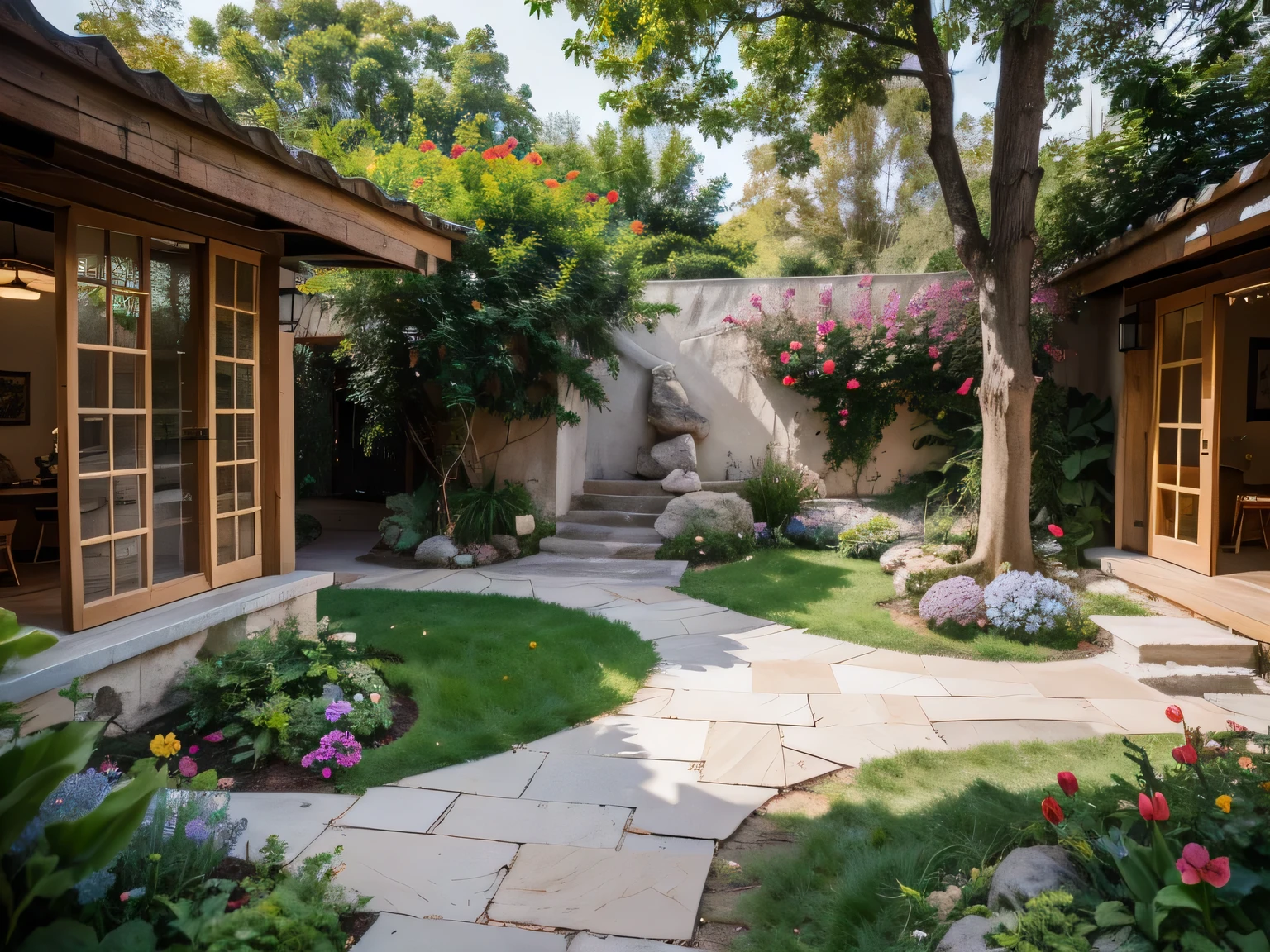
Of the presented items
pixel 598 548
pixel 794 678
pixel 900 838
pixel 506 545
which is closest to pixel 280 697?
pixel 900 838

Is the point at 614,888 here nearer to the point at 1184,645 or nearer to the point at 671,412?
the point at 1184,645

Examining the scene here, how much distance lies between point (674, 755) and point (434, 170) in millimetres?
6259

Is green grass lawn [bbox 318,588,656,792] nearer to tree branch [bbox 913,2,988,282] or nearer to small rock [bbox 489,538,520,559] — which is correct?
small rock [bbox 489,538,520,559]

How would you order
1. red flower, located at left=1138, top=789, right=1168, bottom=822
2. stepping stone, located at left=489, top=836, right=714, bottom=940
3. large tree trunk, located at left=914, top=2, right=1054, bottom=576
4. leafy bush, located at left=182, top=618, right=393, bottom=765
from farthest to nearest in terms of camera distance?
large tree trunk, located at left=914, top=2, right=1054, bottom=576
leafy bush, located at left=182, top=618, right=393, bottom=765
stepping stone, located at left=489, top=836, right=714, bottom=940
red flower, located at left=1138, top=789, right=1168, bottom=822

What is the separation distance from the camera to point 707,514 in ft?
26.3

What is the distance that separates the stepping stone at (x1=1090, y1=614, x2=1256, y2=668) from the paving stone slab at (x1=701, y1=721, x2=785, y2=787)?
8.52ft

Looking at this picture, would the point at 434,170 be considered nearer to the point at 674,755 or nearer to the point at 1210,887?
the point at 674,755

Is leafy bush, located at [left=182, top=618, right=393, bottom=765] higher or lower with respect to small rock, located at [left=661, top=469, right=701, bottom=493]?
lower

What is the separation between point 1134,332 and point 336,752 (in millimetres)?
6986

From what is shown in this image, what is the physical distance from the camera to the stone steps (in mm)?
7934

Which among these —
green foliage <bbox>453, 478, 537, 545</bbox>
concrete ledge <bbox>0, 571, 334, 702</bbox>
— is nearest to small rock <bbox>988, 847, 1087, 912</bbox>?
concrete ledge <bbox>0, 571, 334, 702</bbox>

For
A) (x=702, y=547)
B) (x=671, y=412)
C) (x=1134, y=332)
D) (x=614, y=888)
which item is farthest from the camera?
(x=671, y=412)

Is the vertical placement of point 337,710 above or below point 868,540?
below

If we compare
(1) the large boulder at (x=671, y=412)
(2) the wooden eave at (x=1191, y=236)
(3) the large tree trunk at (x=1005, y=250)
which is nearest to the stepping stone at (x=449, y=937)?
(3) the large tree trunk at (x=1005, y=250)
